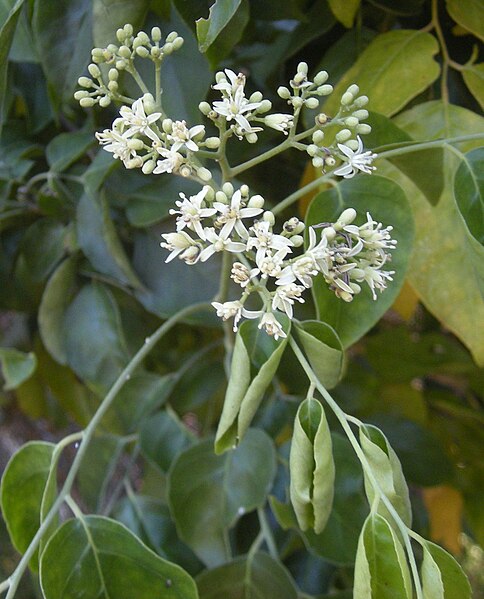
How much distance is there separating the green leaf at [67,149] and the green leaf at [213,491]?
0.20 metres

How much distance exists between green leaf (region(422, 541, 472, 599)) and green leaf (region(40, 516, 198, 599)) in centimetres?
12

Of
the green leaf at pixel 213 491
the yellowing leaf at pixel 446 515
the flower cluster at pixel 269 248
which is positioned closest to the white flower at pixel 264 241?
the flower cluster at pixel 269 248

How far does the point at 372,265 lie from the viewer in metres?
0.33

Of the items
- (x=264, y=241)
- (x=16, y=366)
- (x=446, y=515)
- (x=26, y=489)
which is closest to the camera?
(x=264, y=241)

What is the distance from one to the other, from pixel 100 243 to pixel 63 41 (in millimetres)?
122

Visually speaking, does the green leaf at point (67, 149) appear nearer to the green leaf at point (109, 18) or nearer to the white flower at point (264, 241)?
the green leaf at point (109, 18)

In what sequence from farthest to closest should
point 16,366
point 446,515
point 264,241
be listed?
point 446,515
point 16,366
point 264,241

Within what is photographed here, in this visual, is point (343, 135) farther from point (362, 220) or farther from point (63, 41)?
point (63, 41)

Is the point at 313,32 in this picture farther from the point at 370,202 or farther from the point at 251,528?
the point at 251,528

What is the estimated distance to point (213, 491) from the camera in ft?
1.54

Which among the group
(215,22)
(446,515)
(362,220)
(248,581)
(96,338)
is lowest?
(446,515)

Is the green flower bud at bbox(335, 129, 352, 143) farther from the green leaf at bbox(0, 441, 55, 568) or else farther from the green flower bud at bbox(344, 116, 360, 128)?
the green leaf at bbox(0, 441, 55, 568)

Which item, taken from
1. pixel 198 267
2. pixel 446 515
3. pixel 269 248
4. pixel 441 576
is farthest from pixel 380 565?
pixel 446 515

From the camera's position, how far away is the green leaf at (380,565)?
0.28 meters
